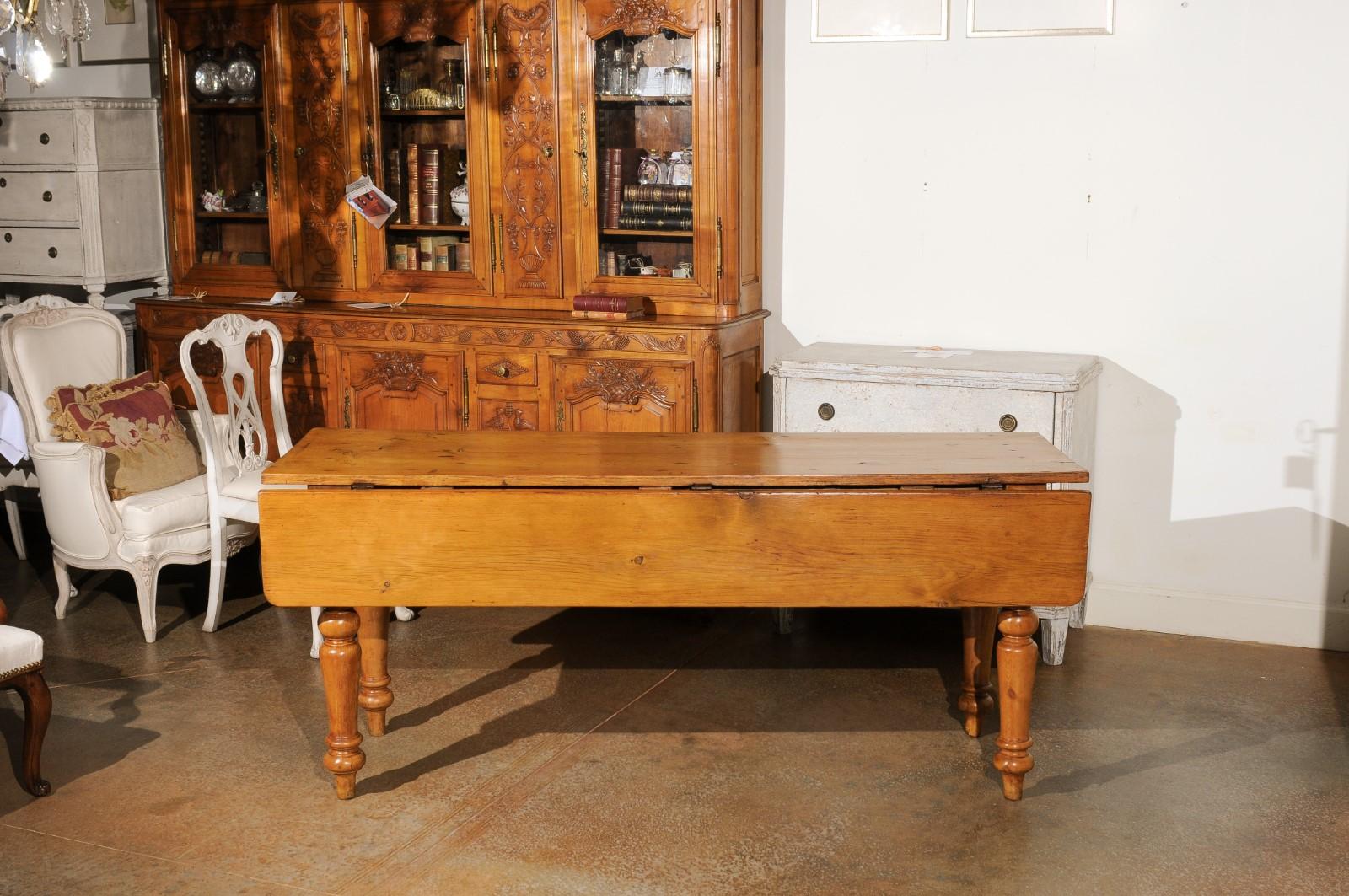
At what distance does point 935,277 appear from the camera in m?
4.81

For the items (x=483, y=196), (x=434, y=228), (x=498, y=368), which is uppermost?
(x=483, y=196)

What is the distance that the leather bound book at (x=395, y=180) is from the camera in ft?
17.1

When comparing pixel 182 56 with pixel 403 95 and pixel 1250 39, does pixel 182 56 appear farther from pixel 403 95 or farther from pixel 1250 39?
pixel 1250 39

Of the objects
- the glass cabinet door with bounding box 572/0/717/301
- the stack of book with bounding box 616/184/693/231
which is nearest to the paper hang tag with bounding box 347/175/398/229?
the glass cabinet door with bounding box 572/0/717/301

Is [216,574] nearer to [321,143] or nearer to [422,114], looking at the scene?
[321,143]

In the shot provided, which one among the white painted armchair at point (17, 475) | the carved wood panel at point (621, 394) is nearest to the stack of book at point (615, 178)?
the carved wood panel at point (621, 394)

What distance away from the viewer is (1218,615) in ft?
15.1

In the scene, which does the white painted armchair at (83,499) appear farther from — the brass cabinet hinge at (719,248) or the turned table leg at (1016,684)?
the turned table leg at (1016,684)

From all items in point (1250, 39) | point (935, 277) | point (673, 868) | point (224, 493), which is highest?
point (1250, 39)

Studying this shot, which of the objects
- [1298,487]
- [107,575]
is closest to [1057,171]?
[1298,487]

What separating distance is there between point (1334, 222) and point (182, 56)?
4178mm

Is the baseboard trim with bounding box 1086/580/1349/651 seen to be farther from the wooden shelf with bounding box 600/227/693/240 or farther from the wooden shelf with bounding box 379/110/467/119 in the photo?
the wooden shelf with bounding box 379/110/467/119

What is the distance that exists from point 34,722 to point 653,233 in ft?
8.26

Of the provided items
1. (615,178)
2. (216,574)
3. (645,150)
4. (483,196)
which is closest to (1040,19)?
(645,150)
